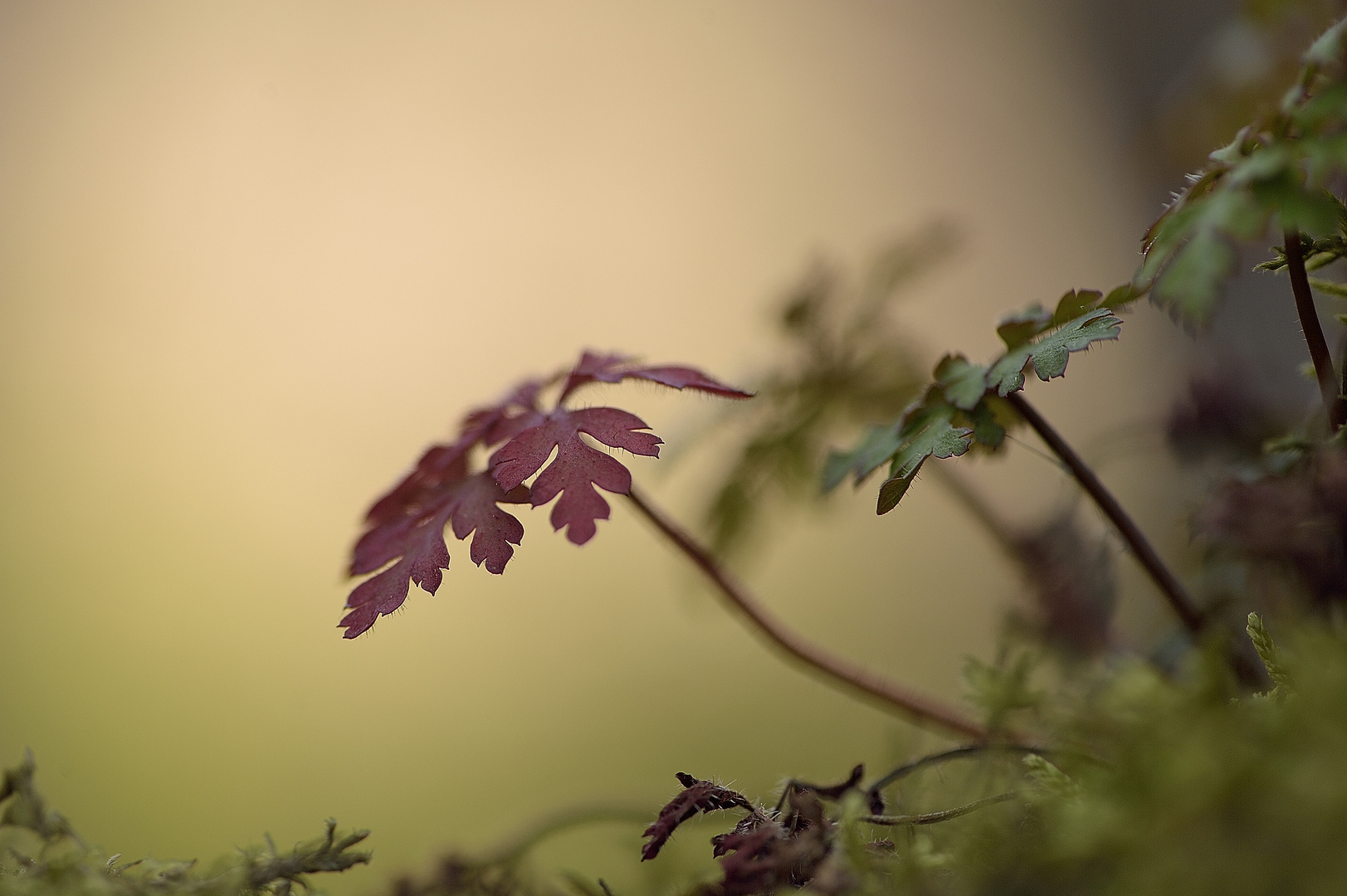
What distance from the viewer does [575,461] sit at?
0.48m

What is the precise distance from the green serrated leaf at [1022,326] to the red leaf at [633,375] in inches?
7.0

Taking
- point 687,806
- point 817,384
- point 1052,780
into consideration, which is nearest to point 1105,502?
point 1052,780

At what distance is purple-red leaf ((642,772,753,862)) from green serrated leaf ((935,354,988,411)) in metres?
0.26

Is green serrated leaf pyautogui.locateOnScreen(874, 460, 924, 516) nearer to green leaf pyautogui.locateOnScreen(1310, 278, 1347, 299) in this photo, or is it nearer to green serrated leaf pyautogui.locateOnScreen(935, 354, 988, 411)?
green serrated leaf pyautogui.locateOnScreen(935, 354, 988, 411)

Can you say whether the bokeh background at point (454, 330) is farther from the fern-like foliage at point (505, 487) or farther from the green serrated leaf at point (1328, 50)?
the green serrated leaf at point (1328, 50)

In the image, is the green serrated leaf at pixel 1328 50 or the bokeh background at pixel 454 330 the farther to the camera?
the bokeh background at pixel 454 330

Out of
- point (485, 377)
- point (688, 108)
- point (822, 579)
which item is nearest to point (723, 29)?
point (688, 108)

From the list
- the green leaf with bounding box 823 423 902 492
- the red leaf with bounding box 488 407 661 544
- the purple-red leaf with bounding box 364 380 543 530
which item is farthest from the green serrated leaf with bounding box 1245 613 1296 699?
the purple-red leaf with bounding box 364 380 543 530

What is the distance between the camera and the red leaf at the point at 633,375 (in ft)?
1.73

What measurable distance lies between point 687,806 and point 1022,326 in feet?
1.17

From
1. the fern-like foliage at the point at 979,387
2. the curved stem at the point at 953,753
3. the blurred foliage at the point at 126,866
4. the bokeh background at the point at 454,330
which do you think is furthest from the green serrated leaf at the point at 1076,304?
the bokeh background at the point at 454,330

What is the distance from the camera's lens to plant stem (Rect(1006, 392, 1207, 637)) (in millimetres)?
516

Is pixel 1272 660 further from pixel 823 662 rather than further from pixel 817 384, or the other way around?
pixel 817 384

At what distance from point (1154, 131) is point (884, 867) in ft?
5.09
